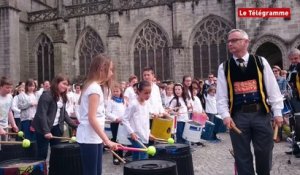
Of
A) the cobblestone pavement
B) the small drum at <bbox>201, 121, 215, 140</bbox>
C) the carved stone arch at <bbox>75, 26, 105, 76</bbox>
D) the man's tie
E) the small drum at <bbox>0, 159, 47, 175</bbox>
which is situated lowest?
the cobblestone pavement

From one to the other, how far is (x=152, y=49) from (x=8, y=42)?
969 cm

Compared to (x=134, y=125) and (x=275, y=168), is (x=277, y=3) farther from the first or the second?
(x=134, y=125)

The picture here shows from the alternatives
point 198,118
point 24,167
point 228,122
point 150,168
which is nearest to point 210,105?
point 198,118

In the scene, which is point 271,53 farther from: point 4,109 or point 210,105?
point 4,109

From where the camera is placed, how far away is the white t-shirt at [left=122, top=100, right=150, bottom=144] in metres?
5.67

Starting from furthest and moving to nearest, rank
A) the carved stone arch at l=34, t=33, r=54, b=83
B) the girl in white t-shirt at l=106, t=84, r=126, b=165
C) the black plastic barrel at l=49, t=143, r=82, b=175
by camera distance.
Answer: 1. the carved stone arch at l=34, t=33, r=54, b=83
2. the girl in white t-shirt at l=106, t=84, r=126, b=165
3. the black plastic barrel at l=49, t=143, r=82, b=175

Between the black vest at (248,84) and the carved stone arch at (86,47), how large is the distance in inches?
834

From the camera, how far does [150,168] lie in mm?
3512

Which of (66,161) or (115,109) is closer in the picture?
(66,161)

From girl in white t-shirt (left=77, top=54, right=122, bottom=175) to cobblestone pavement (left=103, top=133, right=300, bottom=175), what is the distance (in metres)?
3.36

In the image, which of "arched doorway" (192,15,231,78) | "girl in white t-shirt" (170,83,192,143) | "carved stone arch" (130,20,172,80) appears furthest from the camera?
"carved stone arch" (130,20,172,80)

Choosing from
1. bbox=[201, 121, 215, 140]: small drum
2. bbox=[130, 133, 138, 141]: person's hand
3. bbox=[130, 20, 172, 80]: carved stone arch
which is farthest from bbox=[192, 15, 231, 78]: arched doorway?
bbox=[130, 133, 138, 141]: person's hand

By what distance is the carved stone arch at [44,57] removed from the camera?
2644cm

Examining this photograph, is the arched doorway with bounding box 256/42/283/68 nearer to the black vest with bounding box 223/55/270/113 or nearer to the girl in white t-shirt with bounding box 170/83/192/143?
the girl in white t-shirt with bounding box 170/83/192/143
